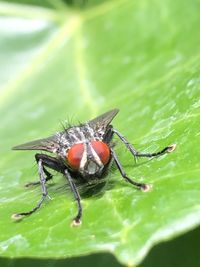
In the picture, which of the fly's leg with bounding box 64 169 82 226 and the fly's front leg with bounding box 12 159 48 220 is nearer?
the fly's leg with bounding box 64 169 82 226

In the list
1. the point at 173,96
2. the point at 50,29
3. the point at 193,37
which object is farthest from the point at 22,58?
the point at 173,96

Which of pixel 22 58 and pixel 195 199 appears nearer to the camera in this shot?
pixel 195 199

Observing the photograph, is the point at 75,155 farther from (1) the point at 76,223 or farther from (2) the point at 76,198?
(1) the point at 76,223

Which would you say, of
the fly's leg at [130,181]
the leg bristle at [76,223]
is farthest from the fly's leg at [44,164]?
the leg bristle at [76,223]

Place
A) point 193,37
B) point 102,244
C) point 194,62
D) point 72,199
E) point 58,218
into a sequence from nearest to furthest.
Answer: point 102,244, point 58,218, point 72,199, point 194,62, point 193,37

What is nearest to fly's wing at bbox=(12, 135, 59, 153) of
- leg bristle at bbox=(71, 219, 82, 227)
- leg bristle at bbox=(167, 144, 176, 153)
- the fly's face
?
the fly's face

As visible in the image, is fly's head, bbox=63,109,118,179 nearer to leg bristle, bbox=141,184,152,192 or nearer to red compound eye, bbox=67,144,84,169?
red compound eye, bbox=67,144,84,169

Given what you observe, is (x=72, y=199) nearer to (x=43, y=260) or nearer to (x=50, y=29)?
(x=43, y=260)

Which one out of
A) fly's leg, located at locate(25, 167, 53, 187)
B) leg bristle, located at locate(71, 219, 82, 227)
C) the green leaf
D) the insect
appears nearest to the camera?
the green leaf

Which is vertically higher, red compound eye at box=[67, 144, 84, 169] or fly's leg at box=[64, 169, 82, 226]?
red compound eye at box=[67, 144, 84, 169]
